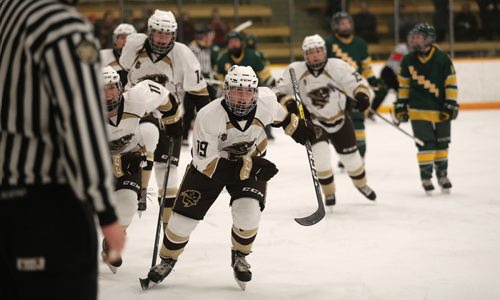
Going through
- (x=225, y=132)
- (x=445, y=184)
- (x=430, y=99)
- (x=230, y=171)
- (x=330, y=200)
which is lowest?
(x=445, y=184)

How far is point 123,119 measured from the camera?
4273 mm

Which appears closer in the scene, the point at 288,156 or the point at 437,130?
the point at 437,130

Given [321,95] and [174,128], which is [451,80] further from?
[174,128]

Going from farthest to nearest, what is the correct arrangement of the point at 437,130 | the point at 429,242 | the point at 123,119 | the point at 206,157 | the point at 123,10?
1. the point at 123,10
2. the point at 437,130
3. the point at 429,242
4. the point at 123,119
5. the point at 206,157

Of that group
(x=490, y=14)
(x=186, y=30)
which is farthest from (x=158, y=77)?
(x=490, y=14)

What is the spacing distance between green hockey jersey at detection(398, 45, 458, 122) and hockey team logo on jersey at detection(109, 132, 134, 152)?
261 cm

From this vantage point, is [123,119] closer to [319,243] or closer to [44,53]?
[319,243]

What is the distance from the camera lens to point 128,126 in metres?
4.32

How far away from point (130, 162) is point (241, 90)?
744mm

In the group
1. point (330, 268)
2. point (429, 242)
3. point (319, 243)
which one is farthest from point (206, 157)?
point (429, 242)

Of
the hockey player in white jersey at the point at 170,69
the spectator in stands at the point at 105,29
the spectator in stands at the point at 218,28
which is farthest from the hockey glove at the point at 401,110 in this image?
the spectator in stands at the point at 218,28

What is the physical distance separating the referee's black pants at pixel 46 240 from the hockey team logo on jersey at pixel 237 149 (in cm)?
207

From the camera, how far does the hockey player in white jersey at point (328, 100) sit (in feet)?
19.1

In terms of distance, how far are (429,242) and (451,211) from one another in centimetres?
95
